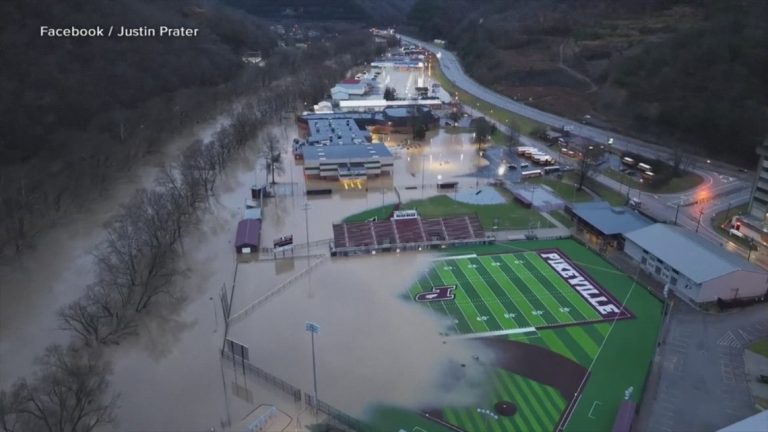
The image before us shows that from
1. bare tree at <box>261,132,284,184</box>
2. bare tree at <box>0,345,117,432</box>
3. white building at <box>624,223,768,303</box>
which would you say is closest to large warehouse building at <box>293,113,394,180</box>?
bare tree at <box>261,132,284,184</box>

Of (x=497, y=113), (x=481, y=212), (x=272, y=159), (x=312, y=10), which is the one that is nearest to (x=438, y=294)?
(x=481, y=212)

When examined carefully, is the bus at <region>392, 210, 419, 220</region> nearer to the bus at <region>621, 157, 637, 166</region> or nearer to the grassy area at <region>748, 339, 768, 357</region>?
the grassy area at <region>748, 339, 768, 357</region>

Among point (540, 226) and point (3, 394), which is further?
point (540, 226)

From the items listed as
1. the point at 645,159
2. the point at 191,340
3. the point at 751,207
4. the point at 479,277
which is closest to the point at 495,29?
the point at 645,159

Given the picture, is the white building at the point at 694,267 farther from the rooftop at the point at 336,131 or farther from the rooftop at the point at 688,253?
the rooftop at the point at 336,131

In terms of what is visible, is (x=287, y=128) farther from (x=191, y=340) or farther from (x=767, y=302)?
(x=767, y=302)
